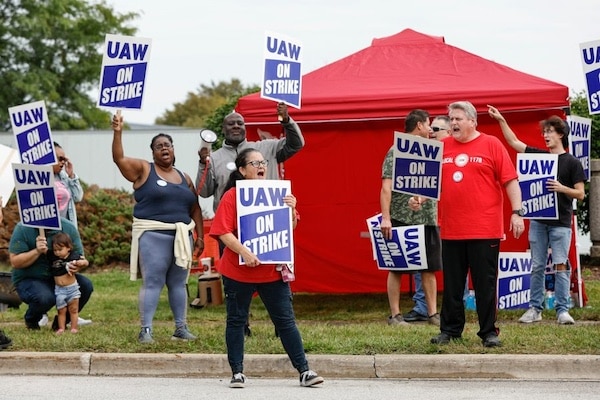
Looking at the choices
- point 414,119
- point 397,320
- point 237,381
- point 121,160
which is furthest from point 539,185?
point 237,381

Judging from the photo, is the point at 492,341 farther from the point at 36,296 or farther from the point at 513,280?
the point at 36,296

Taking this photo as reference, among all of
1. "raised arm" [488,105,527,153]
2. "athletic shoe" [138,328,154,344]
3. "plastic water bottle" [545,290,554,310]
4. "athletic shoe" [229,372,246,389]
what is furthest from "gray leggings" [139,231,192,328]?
"plastic water bottle" [545,290,554,310]

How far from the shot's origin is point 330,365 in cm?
853

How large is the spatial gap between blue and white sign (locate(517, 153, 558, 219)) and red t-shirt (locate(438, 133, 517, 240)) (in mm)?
1827

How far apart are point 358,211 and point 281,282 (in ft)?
16.0

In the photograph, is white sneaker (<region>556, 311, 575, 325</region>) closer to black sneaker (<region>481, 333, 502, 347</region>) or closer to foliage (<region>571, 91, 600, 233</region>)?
black sneaker (<region>481, 333, 502, 347</region>)

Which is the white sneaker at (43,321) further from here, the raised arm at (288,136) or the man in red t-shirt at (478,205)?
the man in red t-shirt at (478,205)

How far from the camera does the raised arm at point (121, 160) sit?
9.19 metres

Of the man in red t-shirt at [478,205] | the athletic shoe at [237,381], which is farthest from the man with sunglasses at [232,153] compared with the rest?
the athletic shoe at [237,381]

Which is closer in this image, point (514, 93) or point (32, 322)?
point (32, 322)

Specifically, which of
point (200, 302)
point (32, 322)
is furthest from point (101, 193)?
point (32, 322)

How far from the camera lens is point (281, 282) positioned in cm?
774

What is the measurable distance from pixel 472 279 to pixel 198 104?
58.2 m

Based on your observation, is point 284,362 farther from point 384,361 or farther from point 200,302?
point 200,302
